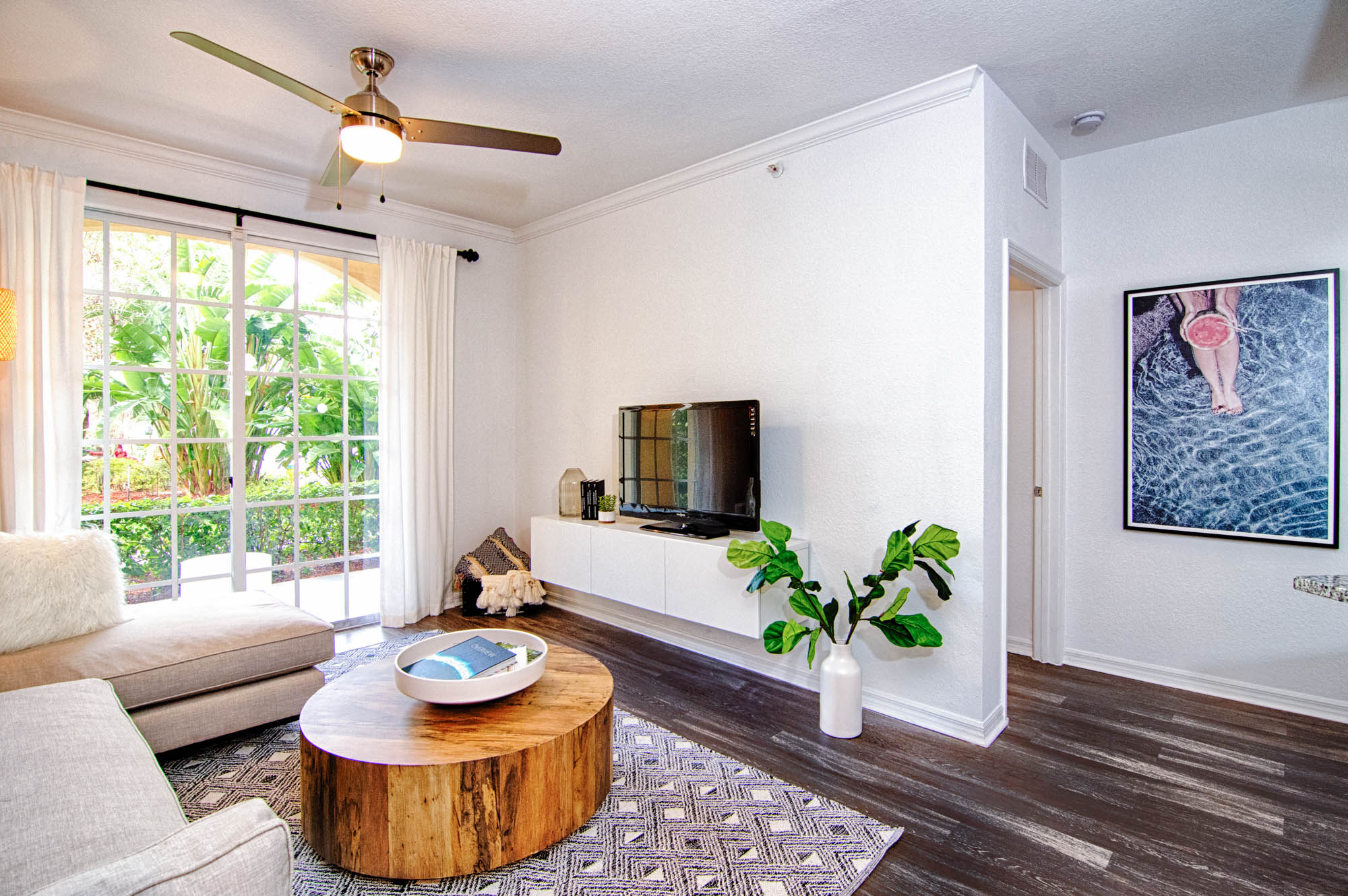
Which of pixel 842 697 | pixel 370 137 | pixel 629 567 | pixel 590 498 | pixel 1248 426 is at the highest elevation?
pixel 370 137

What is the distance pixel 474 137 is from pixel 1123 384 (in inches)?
123

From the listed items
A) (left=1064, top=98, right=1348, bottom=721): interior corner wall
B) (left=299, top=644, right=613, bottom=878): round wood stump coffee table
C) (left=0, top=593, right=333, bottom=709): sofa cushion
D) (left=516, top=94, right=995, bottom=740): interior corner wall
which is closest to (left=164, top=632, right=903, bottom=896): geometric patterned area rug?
(left=299, top=644, right=613, bottom=878): round wood stump coffee table

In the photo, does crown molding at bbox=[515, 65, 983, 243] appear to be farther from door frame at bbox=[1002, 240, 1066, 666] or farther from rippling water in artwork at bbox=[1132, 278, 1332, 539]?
rippling water in artwork at bbox=[1132, 278, 1332, 539]

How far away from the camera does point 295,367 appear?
386cm

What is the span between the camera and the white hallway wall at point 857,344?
8.62 ft

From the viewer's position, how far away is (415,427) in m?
4.20

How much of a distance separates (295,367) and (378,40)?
209 cm

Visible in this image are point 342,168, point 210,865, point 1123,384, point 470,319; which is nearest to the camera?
point 210,865

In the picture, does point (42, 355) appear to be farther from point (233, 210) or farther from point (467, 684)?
point (467, 684)

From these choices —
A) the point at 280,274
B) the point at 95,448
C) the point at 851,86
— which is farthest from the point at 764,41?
the point at 95,448

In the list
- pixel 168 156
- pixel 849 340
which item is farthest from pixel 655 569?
pixel 168 156

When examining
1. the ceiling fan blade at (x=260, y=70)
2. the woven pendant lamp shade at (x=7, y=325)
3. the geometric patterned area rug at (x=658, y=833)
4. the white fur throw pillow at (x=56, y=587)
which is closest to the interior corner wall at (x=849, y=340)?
the geometric patterned area rug at (x=658, y=833)

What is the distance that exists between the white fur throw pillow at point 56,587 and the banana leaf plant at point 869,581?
236 cm

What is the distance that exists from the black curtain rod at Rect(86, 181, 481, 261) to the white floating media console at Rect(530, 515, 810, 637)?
6.75 feet
